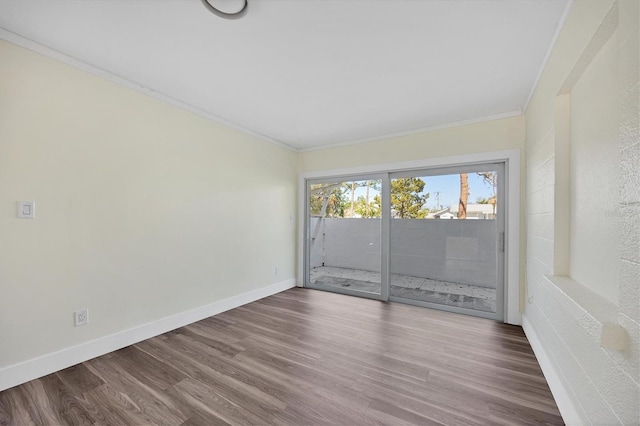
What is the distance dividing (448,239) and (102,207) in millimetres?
3890

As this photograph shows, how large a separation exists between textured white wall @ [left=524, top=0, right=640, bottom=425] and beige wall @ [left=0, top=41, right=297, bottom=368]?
3.31m

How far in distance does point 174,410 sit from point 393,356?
170 centimetres

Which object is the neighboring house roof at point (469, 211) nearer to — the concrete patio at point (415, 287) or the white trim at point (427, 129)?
the concrete patio at point (415, 287)

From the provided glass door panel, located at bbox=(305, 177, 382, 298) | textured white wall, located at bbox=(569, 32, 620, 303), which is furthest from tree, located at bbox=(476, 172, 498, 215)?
textured white wall, located at bbox=(569, 32, 620, 303)

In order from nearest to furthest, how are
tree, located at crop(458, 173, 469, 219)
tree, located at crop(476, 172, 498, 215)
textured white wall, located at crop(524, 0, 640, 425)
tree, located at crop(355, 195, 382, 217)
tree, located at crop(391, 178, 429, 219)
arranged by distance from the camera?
textured white wall, located at crop(524, 0, 640, 425) → tree, located at crop(476, 172, 498, 215) → tree, located at crop(458, 173, 469, 219) → tree, located at crop(391, 178, 429, 219) → tree, located at crop(355, 195, 382, 217)

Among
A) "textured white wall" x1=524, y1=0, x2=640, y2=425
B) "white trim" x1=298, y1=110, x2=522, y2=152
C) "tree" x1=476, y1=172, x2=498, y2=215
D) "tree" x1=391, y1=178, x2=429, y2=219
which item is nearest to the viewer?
"textured white wall" x1=524, y1=0, x2=640, y2=425

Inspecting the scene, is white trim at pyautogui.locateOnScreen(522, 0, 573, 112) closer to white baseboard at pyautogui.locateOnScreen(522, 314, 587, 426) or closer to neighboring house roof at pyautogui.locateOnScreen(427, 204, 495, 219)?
neighboring house roof at pyautogui.locateOnScreen(427, 204, 495, 219)

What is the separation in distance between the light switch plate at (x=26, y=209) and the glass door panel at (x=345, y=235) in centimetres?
341

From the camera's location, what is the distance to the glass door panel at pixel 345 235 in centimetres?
414

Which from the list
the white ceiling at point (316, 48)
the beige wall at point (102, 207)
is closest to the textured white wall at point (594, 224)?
the white ceiling at point (316, 48)

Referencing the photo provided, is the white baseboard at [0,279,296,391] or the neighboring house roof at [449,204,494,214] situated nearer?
the white baseboard at [0,279,296,391]

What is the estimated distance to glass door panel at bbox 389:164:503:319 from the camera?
3.33 meters

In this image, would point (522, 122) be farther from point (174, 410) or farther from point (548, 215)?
point (174, 410)

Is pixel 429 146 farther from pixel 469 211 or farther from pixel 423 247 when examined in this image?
pixel 423 247
